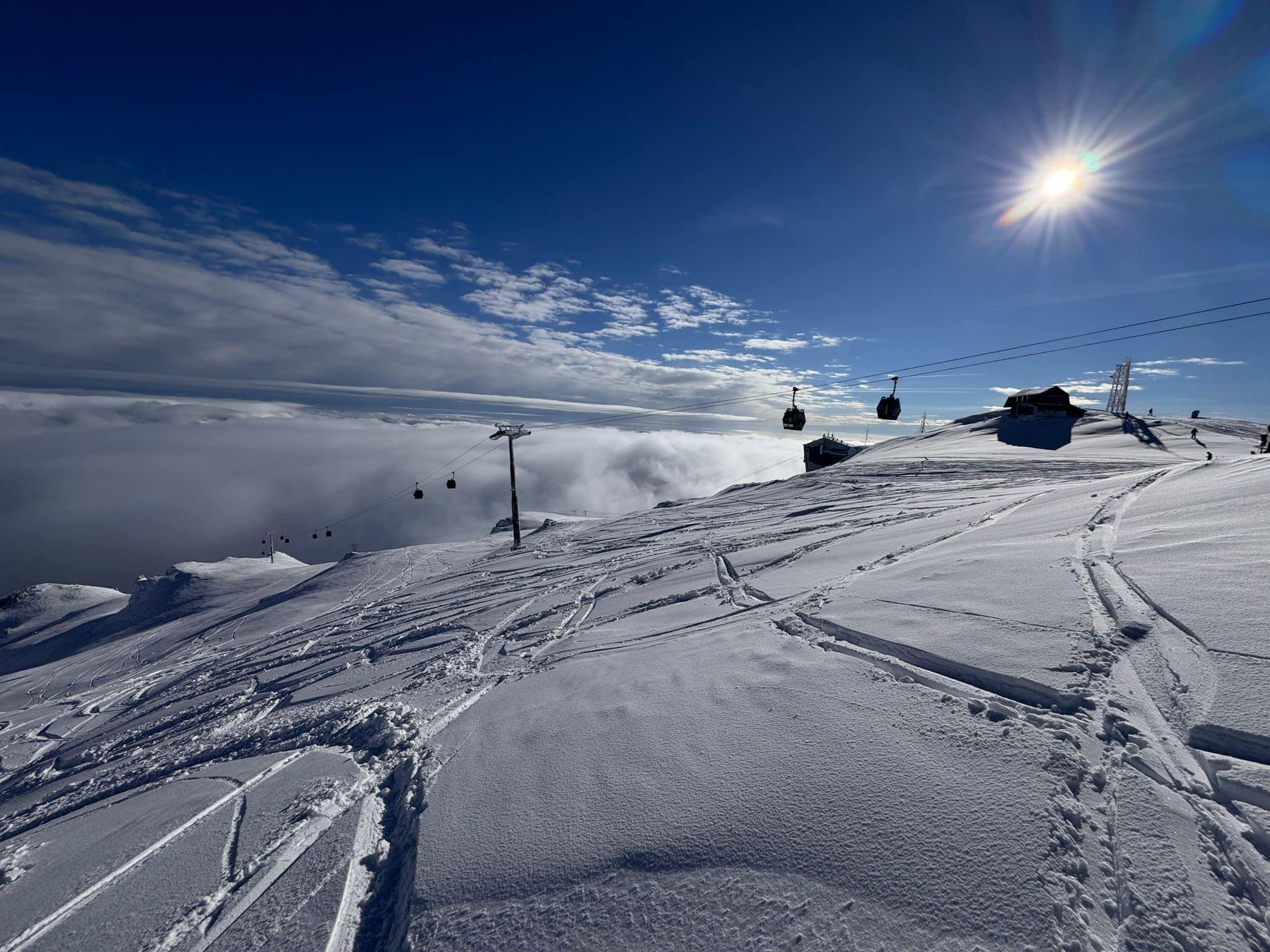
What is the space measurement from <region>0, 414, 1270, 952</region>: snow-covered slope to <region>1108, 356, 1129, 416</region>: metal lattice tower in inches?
2429

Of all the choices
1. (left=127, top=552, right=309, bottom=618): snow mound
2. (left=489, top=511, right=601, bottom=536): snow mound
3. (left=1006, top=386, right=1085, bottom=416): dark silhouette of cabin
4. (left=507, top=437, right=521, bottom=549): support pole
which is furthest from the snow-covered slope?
(left=1006, top=386, right=1085, bottom=416): dark silhouette of cabin

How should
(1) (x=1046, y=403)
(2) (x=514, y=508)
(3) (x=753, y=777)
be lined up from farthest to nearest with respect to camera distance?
1. (1) (x=1046, y=403)
2. (2) (x=514, y=508)
3. (3) (x=753, y=777)

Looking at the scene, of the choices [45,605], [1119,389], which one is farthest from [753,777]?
[45,605]

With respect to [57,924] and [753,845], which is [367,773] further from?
[753,845]

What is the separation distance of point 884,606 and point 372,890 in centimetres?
616

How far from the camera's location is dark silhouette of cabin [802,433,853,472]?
190 ft

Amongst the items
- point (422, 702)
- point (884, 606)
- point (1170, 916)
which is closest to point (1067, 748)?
point (1170, 916)

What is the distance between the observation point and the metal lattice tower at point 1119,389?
5344cm

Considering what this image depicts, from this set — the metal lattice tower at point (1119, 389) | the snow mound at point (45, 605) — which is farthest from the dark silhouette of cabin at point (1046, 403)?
the snow mound at point (45, 605)

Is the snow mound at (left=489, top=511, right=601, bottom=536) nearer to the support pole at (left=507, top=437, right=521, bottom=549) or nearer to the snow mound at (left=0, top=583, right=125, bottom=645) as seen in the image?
the support pole at (left=507, top=437, right=521, bottom=549)

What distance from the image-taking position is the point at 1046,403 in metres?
46.0

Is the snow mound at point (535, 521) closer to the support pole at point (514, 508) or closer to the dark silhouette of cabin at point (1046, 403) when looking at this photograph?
the support pole at point (514, 508)

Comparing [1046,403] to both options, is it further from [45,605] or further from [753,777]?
[45,605]

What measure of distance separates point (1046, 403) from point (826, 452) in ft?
66.7
